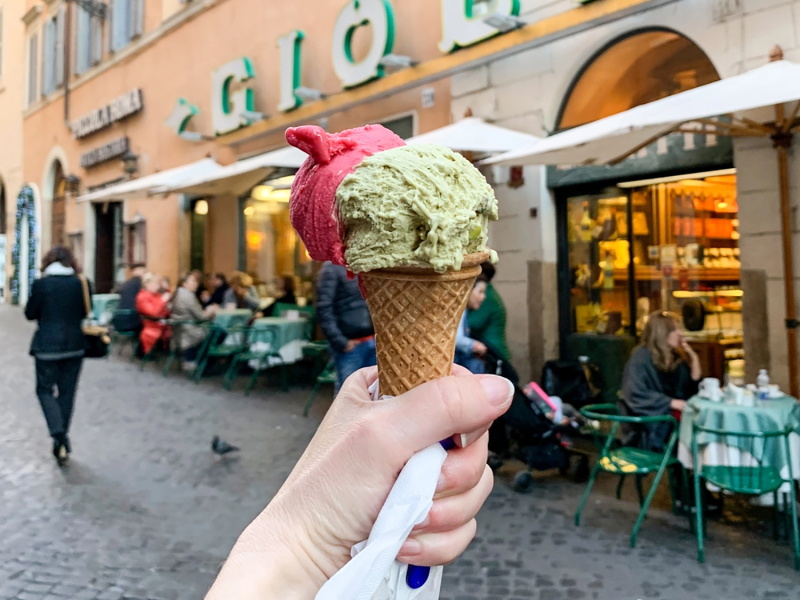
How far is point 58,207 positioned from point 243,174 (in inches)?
600

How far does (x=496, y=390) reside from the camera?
1336 mm

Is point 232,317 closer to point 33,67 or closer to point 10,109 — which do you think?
point 33,67

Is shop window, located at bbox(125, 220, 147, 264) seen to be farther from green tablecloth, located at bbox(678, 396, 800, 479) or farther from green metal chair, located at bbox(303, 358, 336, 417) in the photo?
green tablecloth, located at bbox(678, 396, 800, 479)

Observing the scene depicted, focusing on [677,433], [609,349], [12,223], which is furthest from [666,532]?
[12,223]

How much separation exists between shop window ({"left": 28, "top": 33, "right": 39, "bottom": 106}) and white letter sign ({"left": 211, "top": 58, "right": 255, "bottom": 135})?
14.0 meters

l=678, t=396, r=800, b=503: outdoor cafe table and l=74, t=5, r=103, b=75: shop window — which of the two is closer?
l=678, t=396, r=800, b=503: outdoor cafe table

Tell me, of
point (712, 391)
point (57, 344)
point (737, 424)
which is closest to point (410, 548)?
point (737, 424)

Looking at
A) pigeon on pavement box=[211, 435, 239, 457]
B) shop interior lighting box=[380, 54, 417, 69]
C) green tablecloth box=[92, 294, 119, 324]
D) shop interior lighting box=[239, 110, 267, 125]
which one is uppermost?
shop interior lighting box=[239, 110, 267, 125]

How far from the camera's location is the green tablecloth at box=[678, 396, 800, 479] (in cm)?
418

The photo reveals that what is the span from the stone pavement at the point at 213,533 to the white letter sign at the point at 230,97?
690 centimetres

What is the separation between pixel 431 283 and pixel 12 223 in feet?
90.4

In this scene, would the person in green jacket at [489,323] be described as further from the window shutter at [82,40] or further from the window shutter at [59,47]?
the window shutter at [59,47]

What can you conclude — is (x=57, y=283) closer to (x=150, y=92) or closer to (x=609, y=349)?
(x=609, y=349)

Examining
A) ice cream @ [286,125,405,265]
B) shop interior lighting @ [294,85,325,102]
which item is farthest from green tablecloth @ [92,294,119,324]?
ice cream @ [286,125,405,265]
